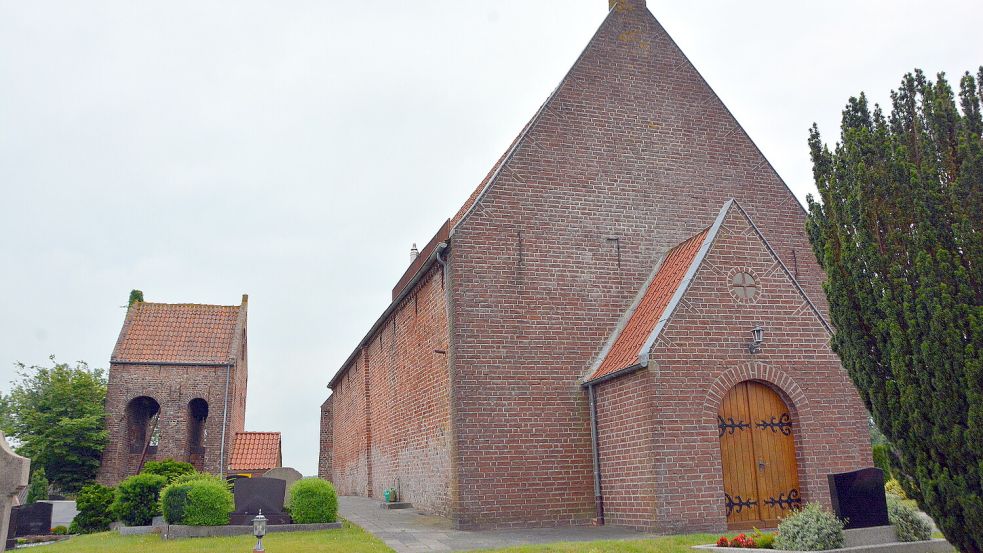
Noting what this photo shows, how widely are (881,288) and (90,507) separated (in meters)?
21.2

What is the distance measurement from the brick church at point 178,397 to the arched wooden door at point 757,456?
932 inches

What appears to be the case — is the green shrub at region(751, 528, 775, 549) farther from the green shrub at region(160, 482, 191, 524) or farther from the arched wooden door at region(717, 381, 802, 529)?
the green shrub at region(160, 482, 191, 524)

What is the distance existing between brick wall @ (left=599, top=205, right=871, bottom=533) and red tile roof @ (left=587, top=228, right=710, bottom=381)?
0.44m

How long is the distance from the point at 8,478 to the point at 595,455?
32.7ft

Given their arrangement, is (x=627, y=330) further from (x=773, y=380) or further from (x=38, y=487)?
(x=38, y=487)

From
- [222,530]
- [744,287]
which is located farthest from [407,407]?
[744,287]

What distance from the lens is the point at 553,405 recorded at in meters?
14.7

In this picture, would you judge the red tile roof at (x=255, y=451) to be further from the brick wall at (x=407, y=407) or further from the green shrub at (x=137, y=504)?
the green shrub at (x=137, y=504)

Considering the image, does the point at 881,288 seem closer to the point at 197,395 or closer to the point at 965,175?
the point at 965,175

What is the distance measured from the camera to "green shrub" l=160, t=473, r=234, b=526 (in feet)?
48.1

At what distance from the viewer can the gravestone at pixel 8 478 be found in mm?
7930

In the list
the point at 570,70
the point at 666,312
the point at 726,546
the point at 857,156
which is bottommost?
the point at 726,546

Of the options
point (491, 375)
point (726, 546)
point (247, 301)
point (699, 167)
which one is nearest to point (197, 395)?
point (247, 301)

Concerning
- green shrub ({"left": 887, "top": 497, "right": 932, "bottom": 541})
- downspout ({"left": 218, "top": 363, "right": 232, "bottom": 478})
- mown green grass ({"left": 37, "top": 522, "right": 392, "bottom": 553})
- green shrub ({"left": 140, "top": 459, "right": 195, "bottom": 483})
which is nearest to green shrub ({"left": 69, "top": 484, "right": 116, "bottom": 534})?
green shrub ({"left": 140, "top": 459, "right": 195, "bottom": 483})
